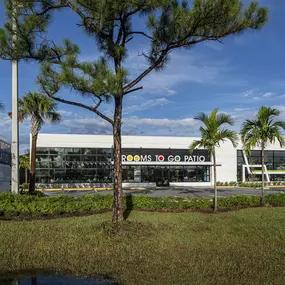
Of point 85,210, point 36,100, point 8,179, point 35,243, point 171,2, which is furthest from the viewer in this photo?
point 36,100

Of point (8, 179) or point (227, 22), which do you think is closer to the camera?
point (227, 22)

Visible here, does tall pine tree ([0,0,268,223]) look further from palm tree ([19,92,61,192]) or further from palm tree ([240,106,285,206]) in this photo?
palm tree ([19,92,61,192])

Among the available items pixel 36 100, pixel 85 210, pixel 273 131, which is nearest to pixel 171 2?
pixel 85 210

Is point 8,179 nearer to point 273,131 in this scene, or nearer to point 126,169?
point 273,131

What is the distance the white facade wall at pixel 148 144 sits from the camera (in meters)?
38.8

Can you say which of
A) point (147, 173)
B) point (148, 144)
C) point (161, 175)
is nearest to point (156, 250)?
point (148, 144)

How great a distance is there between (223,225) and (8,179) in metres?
11.5

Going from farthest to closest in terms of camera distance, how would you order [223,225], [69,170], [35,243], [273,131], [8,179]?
1. [69,170]
2. [8,179]
3. [273,131]
4. [223,225]
5. [35,243]

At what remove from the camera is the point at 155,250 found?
7.14 metres

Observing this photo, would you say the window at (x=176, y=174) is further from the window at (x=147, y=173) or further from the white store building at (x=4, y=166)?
the white store building at (x=4, y=166)

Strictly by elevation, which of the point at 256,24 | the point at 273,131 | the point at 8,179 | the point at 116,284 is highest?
the point at 256,24

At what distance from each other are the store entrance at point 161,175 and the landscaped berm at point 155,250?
30957 mm

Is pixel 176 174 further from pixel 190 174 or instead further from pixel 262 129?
pixel 262 129

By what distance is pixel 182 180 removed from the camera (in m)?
42.2
